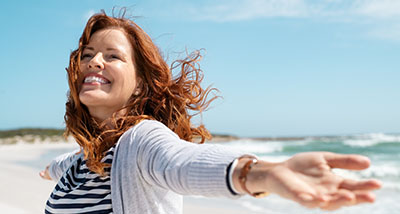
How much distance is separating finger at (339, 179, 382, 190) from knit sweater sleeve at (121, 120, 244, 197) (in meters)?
0.30

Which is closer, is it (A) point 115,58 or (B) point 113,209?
(B) point 113,209

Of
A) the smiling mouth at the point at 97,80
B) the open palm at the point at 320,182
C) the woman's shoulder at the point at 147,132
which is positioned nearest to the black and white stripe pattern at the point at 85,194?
the woman's shoulder at the point at 147,132

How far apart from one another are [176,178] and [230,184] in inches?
8.2

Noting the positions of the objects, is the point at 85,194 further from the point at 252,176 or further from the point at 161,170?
the point at 252,176

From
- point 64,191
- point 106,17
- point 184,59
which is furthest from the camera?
point 184,59

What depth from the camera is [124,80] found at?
6.49 feet

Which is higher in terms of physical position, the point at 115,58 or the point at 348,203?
the point at 115,58

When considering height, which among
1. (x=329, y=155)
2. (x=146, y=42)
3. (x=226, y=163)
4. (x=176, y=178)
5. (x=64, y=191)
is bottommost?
(x=64, y=191)

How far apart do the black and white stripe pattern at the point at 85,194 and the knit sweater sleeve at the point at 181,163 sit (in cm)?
25

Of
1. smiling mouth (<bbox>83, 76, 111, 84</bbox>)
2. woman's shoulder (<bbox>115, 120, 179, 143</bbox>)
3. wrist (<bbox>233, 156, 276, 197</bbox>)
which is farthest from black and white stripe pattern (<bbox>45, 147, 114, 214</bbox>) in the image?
wrist (<bbox>233, 156, 276, 197</bbox>)

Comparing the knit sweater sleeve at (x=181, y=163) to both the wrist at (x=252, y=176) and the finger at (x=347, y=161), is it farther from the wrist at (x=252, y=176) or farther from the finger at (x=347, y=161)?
the finger at (x=347, y=161)

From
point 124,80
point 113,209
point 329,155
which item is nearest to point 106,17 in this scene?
point 124,80

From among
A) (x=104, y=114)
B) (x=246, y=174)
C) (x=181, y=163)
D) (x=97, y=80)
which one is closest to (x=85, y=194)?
(x=104, y=114)

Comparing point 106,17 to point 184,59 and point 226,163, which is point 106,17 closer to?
point 184,59
